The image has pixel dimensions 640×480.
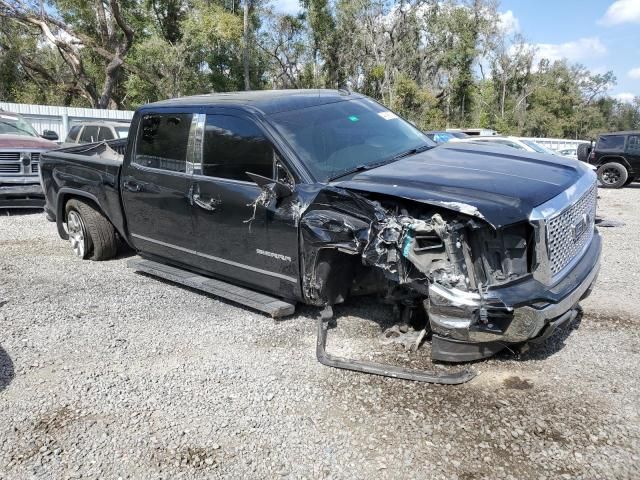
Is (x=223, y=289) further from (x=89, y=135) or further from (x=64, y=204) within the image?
(x=89, y=135)

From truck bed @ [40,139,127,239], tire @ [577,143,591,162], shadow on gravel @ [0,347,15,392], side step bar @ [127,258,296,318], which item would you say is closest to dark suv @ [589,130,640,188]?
tire @ [577,143,591,162]

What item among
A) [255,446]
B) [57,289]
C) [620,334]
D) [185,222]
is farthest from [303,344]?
[57,289]

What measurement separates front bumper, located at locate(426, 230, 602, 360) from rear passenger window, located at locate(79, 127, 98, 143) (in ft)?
35.7

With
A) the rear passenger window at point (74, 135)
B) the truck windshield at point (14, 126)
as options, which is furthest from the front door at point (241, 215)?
the rear passenger window at point (74, 135)

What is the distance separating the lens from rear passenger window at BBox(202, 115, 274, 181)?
428 cm

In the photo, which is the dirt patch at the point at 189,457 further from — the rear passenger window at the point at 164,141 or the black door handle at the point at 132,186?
the black door handle at the point at 132,186

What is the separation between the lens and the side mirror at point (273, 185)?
3.97 metres

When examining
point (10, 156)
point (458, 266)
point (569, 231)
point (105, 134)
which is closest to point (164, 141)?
point (458, 266)

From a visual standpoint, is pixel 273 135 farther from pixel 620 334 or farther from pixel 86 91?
pixel 86 91

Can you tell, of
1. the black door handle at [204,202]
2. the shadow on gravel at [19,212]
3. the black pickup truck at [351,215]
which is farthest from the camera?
the shadow on gravel at [19,212]

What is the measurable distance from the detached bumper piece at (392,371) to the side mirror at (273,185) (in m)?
1.17

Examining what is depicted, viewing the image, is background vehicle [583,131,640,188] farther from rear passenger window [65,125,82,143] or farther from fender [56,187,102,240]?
fender [56,187,102,240]

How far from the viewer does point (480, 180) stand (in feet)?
11.6

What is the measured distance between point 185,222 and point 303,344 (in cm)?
164
